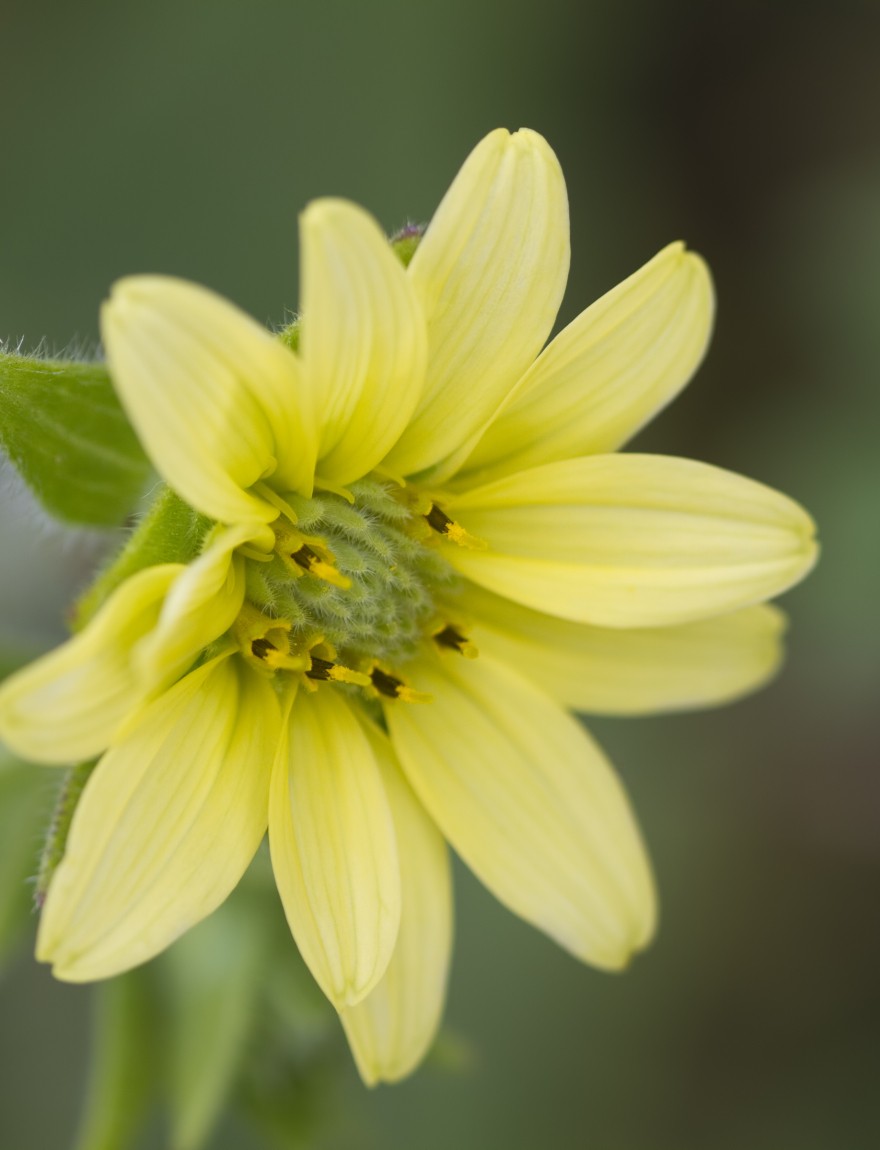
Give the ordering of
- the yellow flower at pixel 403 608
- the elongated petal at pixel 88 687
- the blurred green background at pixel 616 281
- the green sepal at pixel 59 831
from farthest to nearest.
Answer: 1. the blurred green background at pixel 616 281
2. the green sepal at pixel 59 831
3. the yellow flower at pixel 403 608
4. the elongated petal at pixel 88 687

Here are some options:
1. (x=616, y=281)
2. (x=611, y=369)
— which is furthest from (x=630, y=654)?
(x=616, y=281)

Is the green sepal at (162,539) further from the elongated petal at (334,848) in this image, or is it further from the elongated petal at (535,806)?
the elongated petal at (535,806)

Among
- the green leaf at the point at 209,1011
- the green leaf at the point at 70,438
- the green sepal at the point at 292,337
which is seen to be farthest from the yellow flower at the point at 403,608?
the green leaf at the point at 209,1011

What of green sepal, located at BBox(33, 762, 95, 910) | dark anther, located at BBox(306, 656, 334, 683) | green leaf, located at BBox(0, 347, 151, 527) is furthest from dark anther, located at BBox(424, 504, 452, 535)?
green sepal, located at BBox(33, 762, 95, 910)

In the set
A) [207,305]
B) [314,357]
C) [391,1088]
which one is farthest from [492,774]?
[391,1088]

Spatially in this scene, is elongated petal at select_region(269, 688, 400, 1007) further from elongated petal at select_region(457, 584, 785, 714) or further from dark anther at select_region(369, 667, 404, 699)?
elongated petal at select_region(457, 584, 785, 714)

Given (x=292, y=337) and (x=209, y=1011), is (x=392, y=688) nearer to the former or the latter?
(x=292, y=337)

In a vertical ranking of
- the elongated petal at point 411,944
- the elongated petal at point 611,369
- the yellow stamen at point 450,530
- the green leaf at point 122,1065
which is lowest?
the green leaf at point 122,1065
